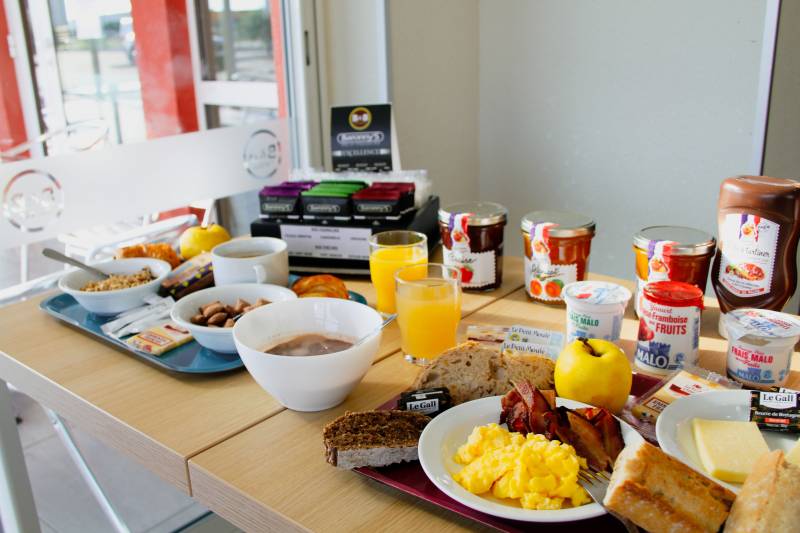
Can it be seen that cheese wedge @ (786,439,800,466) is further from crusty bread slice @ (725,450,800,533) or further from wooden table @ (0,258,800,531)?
wooden table @ (0,258,800,531)

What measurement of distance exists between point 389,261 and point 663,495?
0.79m

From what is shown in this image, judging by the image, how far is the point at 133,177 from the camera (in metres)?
1.80

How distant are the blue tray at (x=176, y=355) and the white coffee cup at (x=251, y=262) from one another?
0.21 meters

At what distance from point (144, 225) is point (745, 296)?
1453 millimetres

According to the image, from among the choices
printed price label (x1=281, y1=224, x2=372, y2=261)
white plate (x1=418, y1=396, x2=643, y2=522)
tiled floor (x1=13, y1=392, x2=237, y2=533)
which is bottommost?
tiled floor (x1=13, y1=392, x2=237, y2=533)

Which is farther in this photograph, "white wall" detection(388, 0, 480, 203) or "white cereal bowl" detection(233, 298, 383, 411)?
"white wall" detection(388, 0, 480, 203)

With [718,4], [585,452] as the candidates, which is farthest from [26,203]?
[718,4]

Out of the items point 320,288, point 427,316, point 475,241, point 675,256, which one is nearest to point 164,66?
point 320,288

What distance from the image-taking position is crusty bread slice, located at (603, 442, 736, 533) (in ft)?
2.27

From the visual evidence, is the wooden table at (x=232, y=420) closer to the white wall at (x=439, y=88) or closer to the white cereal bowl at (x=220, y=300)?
the white cereal bowl at (x=220, y=300)

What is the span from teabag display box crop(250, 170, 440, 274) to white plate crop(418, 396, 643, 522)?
0.70 metres

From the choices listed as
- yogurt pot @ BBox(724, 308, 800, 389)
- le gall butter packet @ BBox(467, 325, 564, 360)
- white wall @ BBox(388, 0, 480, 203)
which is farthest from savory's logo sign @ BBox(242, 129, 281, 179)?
yogurt pot @ BBox(724, 308, 800, 389)

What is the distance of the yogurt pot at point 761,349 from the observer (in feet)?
3.44

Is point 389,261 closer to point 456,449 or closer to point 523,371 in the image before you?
point 523,371
